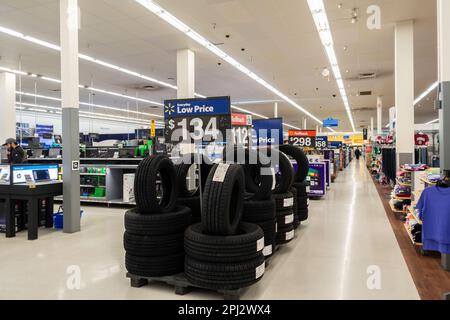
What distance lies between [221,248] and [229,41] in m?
7.02

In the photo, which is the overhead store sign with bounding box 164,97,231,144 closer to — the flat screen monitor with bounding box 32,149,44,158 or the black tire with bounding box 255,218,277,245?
the black tire with bounding box 255,218,277,245

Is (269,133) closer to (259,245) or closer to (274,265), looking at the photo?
(274,265)

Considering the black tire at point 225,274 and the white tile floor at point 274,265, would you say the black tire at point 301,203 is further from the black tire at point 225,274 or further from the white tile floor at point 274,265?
the black tire at point 225,274

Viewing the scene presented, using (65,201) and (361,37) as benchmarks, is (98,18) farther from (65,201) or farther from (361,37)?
(361,37)

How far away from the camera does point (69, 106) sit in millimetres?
5465

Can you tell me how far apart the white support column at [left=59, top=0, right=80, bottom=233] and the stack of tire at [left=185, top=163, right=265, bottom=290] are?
3290mm

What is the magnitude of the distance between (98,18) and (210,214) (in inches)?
239

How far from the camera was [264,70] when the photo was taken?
1164cm

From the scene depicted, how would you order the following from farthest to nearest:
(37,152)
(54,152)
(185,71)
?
(37,152)
(54,152)
(185,71)

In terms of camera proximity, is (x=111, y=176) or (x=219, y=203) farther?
(x=111, y=176)

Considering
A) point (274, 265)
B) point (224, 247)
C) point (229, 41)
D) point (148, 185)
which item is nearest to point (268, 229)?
point (274, 265)

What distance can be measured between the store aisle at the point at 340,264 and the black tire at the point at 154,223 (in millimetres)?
949
